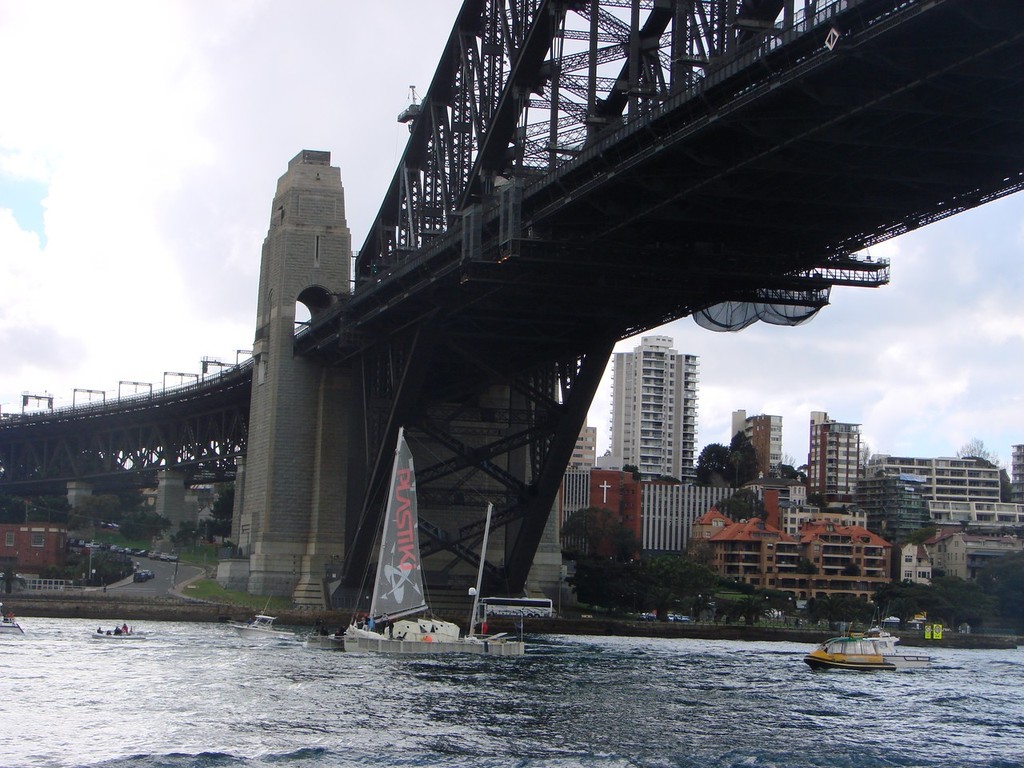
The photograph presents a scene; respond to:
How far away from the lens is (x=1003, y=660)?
86125 millimetres

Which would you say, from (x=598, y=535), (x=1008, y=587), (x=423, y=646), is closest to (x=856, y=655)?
(x=423, y=646)

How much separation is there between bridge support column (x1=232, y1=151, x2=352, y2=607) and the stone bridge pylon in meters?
0.05

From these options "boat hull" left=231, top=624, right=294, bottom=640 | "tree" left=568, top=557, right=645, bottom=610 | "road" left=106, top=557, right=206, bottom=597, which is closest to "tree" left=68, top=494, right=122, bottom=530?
"road" left=106, top=557, right=206, bottom=597

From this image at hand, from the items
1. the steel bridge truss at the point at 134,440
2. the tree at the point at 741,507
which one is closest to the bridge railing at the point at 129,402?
the steel bridge truss at the point at 134,440

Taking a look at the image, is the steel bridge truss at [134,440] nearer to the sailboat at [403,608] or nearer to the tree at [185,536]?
the tree at [185,536]

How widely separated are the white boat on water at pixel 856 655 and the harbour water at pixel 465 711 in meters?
1.27

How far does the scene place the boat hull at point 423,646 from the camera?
59.4 meters

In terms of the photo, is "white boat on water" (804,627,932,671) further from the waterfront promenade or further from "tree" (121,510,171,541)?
"tree" (121,510,171,541)

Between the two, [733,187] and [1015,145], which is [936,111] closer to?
[1015,145]

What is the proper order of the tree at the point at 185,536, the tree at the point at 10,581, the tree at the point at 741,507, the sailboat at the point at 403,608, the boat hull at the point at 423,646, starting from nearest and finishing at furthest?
the boat hull at the point at 423,646 < the sailboat at the point at 403,608 < the tree at the point at 10,581 < the tree at the point at 185,536 < the tree at the point at 741,507

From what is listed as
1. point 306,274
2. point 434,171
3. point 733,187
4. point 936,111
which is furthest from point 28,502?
point 936,111

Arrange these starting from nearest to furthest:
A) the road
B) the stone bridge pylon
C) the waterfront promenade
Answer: the waterfront promenade, the stone bridge pylon, the road

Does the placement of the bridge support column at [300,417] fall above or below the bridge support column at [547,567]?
above

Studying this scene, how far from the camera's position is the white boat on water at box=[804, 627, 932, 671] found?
6488 centimetres
